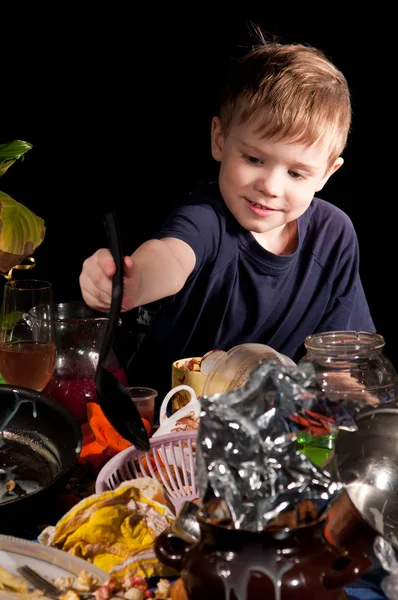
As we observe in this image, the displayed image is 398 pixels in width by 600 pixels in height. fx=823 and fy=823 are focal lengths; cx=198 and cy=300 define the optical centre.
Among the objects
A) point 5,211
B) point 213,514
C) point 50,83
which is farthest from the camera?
point 50,83

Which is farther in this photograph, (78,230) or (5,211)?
(78,230)

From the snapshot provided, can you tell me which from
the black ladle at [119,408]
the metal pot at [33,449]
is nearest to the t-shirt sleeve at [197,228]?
the metal pot at [33,449]

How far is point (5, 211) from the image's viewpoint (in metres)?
1.27

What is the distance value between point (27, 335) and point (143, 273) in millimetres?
228

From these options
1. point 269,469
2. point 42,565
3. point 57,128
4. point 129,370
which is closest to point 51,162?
point 57,128

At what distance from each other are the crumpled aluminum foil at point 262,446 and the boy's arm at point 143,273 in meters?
0.34

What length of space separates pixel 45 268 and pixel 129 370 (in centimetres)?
70

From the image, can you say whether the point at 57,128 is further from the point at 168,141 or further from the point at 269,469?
the point at 269,469

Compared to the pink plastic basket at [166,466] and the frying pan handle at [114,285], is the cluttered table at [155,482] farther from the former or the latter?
the frying pan handle at [114,285]

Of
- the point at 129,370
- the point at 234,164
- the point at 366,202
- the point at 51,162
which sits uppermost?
the point at 234,164

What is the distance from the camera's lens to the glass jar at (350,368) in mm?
1047

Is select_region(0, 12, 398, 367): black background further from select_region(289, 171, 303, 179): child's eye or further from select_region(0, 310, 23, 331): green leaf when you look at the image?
select_region(0, 310, 23, 331): green leaf

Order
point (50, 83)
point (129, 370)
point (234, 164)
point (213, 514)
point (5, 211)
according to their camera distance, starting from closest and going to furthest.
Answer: point (213, 514), point (5, 211), point (234, 164), point (129, 370), point (50, 83)

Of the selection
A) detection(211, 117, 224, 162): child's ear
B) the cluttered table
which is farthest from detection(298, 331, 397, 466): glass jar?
detection(211, 117, 224, 162): child's ear
